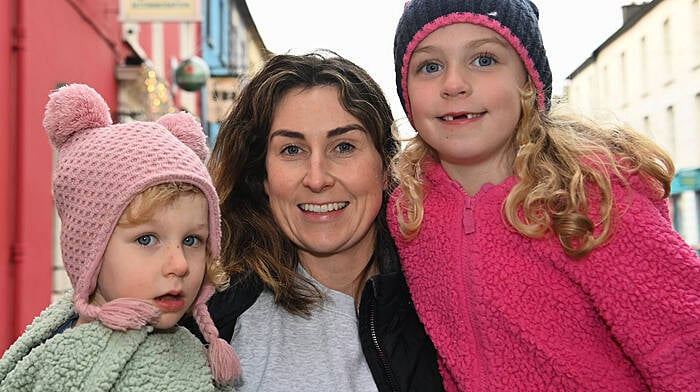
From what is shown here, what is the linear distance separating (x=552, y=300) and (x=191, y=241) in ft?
3.50

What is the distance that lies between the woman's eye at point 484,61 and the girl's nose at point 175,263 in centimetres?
113

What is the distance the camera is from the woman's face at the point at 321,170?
2.49 meters

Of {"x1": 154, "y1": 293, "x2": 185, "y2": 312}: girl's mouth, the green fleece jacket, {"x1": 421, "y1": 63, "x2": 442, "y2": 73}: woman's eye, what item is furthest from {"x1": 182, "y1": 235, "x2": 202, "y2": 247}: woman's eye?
{"x1": 421, "y1": 63, "x2": 442, "y2": 73}: woman's eye

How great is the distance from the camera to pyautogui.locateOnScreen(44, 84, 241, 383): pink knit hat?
1.81 meters

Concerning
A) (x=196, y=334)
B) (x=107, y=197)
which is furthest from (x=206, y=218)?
(x=196, y=334)

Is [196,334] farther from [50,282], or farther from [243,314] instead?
[50,282]

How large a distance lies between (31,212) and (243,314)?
441 cm

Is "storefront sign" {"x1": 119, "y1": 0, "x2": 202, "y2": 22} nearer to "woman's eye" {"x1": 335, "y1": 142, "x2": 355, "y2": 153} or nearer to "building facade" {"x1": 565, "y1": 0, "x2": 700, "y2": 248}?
"woman's eye" {"x1": 335, "y1": 142, "x2": 355, "y2": 153}

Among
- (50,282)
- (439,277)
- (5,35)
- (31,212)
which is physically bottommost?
(50,282)

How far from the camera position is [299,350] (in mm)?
2369

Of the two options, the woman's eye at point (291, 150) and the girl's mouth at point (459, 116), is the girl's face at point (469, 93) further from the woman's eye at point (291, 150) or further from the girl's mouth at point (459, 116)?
the woman's eye at point (291, 150)

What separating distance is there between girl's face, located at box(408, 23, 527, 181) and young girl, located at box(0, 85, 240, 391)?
802mm

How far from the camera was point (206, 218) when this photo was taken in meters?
1.99

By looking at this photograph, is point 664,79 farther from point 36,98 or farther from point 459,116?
point 459,116
